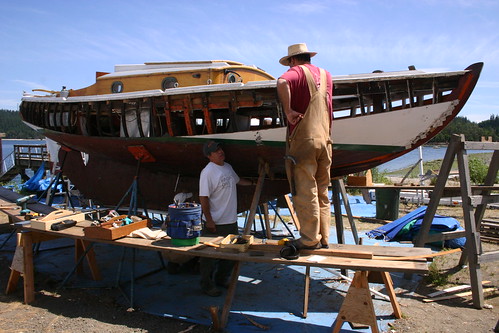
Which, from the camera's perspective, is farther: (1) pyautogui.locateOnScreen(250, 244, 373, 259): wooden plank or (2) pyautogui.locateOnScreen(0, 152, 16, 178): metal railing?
(2) pyautogui.locateOnScreen(0, 152, 16, 178): metal railing

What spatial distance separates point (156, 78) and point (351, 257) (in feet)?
15.3

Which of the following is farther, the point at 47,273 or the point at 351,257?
the point at 47,273

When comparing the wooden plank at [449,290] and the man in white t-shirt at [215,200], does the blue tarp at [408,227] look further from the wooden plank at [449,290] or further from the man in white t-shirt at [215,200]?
the man in white t-shirt at [215,200]

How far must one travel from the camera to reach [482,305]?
4.44m

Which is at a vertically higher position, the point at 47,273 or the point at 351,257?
the point at 351,257

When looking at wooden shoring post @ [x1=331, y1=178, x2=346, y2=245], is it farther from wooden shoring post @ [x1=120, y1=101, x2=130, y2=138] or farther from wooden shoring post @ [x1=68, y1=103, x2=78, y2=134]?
wooden shoring post @ [x1=68, y1=103, x2=78, y2=134]

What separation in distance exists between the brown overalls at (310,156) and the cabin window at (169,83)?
3.32m

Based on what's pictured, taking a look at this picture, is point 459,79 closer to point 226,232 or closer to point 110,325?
point 226,232

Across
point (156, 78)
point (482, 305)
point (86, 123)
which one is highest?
point (156, 78)

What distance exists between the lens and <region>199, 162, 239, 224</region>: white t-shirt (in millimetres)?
4552

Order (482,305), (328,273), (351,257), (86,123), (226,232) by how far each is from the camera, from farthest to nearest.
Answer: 1. (86,123)
2. (328,273)
3. (226,232)
4. (482,305)
5. (351,257)

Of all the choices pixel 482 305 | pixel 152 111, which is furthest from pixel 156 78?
pixel 482 305

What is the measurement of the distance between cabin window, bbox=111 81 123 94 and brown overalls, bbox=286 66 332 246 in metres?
4.56

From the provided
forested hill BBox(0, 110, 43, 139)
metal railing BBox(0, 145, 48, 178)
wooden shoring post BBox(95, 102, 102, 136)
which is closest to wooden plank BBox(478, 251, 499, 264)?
wooden shoring post BBox(95, 102, 102, 136)
